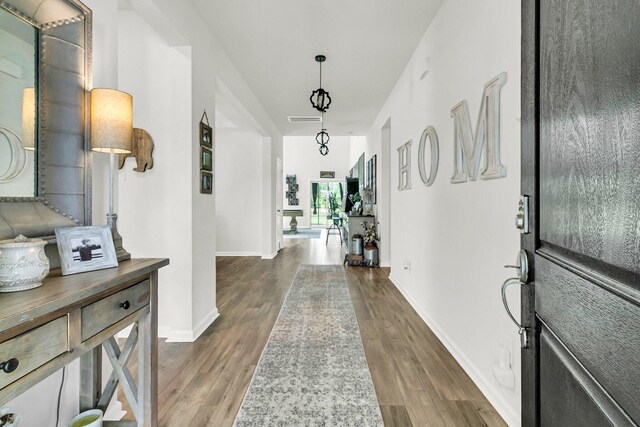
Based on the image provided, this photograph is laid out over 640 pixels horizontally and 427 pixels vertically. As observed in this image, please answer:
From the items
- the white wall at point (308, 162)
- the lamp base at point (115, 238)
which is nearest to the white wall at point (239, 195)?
the lamp base at point (115, 238)

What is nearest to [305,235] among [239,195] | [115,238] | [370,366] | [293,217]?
[293,217]

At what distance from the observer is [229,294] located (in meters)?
4.10

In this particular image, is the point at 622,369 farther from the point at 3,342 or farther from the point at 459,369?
the point at 459,369

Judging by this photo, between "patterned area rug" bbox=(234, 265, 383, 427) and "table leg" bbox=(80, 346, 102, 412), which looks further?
"patterned area rug" bbox=(234, 265, 383, 427)

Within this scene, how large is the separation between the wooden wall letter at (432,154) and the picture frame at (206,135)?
6.69 feet

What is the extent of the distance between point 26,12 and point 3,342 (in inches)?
46.2

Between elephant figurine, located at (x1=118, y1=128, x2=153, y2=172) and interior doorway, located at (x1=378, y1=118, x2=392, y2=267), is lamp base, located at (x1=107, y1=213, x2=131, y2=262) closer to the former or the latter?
elephant figurine, located at (x1=118, y1=128, x2=153, y2=172)

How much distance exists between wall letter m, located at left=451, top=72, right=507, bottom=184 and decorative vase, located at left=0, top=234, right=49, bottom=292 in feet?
6.66

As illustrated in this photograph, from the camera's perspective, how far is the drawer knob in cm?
80

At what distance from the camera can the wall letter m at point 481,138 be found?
182 cm

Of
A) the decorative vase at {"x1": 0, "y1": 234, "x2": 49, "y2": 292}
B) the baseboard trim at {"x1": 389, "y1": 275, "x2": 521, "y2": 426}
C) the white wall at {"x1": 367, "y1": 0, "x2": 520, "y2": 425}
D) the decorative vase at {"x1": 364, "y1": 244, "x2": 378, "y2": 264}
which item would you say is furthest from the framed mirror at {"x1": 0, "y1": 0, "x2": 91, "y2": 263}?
the decorative vase at {"x1": 364, "y1": 244, "x2": 378, "y2": 264}

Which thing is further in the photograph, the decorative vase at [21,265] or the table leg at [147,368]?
the table leg at [147,368]

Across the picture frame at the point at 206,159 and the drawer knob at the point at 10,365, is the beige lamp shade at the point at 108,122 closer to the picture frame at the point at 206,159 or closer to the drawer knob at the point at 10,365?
the drawer knob at the point at 10,365

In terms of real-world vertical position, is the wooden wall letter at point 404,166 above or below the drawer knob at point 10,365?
above
